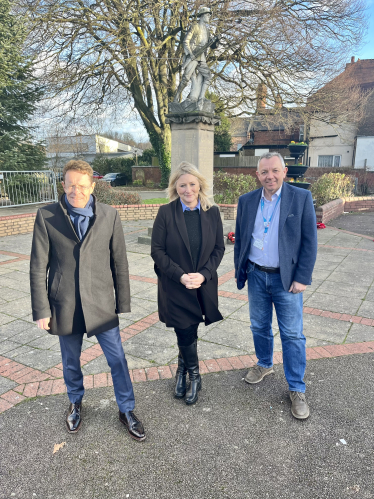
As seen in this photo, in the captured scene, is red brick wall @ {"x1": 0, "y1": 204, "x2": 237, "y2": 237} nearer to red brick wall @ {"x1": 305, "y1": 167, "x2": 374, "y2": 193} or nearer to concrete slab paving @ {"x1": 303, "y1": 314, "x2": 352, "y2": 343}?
concrete slab paving @ {"x1": 303, "y1": 314, "x2": 352, "y2": 343}

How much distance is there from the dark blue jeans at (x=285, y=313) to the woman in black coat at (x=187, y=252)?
0.38m

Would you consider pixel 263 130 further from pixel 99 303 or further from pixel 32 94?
pixel 99 303

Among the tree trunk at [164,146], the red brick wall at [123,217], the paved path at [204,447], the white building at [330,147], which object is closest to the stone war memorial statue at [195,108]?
the red brick wall at [123,217]

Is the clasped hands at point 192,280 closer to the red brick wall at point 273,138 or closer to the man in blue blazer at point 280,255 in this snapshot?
the man in blue blazer at point 280,255

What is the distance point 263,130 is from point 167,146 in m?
17.1

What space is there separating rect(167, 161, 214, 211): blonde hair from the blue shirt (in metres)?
0.43

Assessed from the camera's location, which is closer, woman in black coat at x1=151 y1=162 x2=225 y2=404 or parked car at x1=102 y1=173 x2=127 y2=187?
woman in black coat at x1=151 y1=162 x2=225 y2=404

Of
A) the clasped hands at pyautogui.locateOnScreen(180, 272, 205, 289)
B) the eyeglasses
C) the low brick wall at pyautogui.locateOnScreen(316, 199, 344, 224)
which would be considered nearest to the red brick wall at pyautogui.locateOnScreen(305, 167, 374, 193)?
the low brick wall at pyautogui.locateOnScreen(316, 199, 344, 224)

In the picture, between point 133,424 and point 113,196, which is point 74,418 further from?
point 113,196

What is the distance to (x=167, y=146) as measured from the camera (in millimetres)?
22000

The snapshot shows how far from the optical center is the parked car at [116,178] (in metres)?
28.4

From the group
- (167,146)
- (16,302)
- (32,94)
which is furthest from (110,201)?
(167,146)

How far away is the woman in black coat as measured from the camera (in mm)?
2664

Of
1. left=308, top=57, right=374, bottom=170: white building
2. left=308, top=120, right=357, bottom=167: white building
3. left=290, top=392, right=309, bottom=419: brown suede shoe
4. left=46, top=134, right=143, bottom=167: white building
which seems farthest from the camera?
left=46, top=134, right=143, bottom=167: white building
